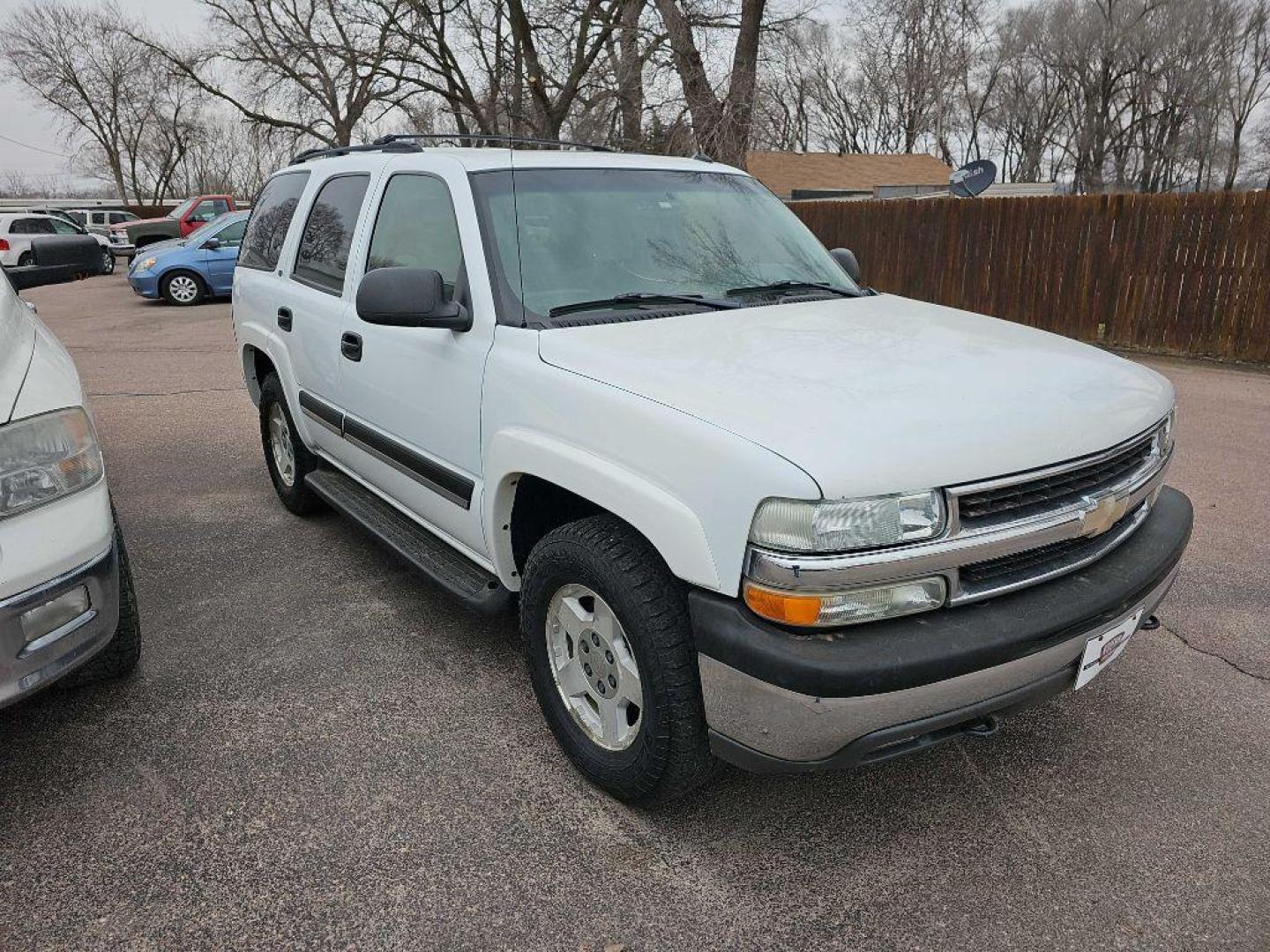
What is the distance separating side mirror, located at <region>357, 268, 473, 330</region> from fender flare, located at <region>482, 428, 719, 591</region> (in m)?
0.45

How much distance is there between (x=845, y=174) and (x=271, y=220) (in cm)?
3450

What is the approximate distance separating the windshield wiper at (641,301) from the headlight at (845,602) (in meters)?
1.24

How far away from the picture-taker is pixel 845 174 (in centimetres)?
3597

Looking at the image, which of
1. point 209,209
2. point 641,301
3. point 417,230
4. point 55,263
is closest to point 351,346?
point 417,230

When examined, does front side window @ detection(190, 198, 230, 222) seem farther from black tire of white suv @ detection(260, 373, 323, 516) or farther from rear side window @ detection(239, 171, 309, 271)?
black tire of white suv @ detection(260, 373, 323, 516)

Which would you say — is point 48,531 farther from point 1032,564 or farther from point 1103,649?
point 1103,649

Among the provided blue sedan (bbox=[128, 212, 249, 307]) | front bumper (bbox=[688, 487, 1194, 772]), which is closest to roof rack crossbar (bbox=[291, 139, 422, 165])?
front bumper (bbox=[688, 487, 1194, 772])

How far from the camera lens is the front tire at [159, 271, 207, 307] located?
1577 centimetres

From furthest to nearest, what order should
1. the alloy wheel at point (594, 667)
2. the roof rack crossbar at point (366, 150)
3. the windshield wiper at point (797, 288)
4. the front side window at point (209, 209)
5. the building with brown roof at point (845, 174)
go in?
the building with brown roof at point (845, 174) → the front side window at point (209, 209) → the roof rack crossbar at point (366, 150) → the windshield wiper at point (797, 288) → the alloy wheel at point (594, 667)

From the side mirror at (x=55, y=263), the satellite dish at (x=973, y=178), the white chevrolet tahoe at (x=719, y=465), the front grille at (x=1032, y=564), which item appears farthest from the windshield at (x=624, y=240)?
the satellite dish at (x=973, y=178)

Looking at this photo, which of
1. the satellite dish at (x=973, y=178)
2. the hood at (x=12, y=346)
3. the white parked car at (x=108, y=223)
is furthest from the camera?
the white parked car at (x=108, y=223)

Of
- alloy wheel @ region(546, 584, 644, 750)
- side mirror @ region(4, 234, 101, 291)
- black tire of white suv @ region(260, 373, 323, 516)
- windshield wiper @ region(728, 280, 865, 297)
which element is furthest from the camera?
black tire of white suv @ region(260, 373, 323, 516)

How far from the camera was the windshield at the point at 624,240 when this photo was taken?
9.70 ft

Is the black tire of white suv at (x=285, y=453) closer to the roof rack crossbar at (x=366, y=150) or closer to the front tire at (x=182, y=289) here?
the roof rack crossbar at (x=366, y=150)
